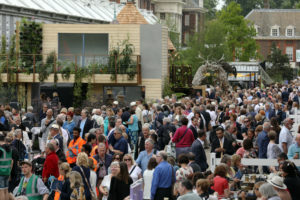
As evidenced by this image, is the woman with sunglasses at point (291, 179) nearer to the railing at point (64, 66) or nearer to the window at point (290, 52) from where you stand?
the railing at point (64, 66)

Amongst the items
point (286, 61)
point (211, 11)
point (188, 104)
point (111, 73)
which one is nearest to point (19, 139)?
point (188, 104)

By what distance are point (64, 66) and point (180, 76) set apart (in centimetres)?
716

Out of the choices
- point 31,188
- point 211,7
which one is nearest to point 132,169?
point 31,188

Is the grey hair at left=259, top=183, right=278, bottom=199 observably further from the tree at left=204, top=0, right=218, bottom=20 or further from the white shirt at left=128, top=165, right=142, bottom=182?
the tree at left=204, top=0, right=218, bottom=20

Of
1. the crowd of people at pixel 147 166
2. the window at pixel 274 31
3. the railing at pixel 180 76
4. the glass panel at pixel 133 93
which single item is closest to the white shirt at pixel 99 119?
the crowd of people at pixel 147 166

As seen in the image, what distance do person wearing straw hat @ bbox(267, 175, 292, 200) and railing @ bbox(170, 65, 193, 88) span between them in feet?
93.3

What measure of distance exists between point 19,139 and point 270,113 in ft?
34.6

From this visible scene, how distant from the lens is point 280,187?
10.5m

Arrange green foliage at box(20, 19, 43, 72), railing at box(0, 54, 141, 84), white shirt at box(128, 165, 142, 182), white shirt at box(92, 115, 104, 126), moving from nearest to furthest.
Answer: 1. white shirt at box(128, 165, 142, 182)
2. white shirt at box(92, 115, 104, 126)
3. railing at box(0, 54, 141, 84)
4. green foliage at box(20, 19, 43, 72)

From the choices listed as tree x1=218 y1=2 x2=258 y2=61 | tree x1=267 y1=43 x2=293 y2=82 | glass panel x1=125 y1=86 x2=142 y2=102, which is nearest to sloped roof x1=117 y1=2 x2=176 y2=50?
glass panel x1=125 y1=86 x2=142 y2=102

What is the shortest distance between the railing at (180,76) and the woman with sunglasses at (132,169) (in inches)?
1010

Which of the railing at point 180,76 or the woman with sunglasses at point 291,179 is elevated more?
the railing at point 180,76

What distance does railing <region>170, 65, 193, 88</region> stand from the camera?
3918 cm

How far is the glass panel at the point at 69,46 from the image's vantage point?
36562 millimetres
